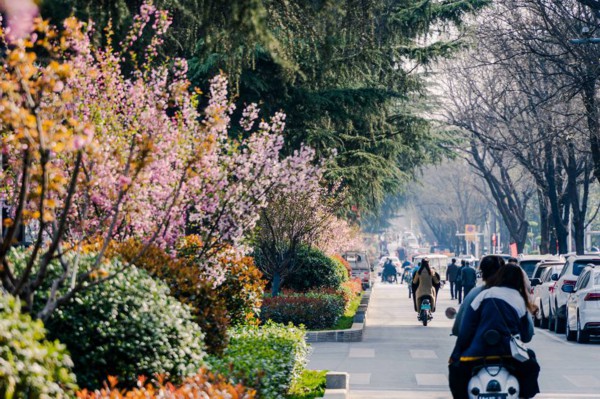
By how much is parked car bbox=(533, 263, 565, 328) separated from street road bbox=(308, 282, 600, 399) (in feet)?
5.50

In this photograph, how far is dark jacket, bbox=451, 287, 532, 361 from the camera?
29.4 ft

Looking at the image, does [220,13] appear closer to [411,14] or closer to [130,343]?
[130,343]

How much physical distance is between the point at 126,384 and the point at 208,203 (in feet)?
21.3

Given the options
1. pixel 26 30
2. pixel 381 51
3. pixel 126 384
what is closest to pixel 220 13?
pixel 26 30

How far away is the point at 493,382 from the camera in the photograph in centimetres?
887

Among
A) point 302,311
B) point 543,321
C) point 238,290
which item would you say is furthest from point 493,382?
point 543,321

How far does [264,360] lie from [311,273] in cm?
2219

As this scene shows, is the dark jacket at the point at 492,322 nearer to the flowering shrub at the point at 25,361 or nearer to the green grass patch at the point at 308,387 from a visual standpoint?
the flowering shrub at the point at 25,361

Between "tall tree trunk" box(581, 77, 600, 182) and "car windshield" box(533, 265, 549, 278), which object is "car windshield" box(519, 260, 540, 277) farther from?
"car windshield" box(533, 265, 549, 278)

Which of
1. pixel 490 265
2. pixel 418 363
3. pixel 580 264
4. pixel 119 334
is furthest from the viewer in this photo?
pixel 580 264

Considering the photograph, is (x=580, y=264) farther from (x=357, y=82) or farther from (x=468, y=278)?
(x=468, y=278)

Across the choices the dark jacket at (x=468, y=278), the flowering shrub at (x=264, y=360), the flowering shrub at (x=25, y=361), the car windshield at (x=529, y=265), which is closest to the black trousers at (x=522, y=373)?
the flowering shrub at (x=264, y=360)

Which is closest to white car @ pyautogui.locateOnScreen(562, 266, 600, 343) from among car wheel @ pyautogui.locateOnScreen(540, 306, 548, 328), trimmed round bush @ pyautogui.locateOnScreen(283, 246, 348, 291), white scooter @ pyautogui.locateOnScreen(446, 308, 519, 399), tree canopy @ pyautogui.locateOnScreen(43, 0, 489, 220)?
tree canopy @ pyautogui.locateOnScreen(43, 0, 489, 220)

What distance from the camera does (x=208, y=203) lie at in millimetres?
15266
